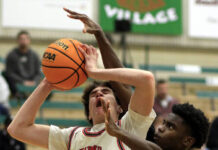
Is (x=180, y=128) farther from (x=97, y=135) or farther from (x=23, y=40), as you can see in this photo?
(x=23, y=40)

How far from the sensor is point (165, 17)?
10844 mm

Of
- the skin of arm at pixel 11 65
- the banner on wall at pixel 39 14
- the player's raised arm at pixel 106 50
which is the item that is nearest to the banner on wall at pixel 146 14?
the banner on wall at pixel 39 14

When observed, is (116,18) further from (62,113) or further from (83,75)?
(83,75)

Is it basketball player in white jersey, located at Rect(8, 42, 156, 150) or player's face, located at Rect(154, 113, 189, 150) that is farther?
player's face, located at Rect(154, 113, 189, 150)

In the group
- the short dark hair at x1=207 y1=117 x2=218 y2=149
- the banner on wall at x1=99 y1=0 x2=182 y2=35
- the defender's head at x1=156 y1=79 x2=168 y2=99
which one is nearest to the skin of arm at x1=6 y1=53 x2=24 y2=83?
the defender's head at x1=156 y1=79 x2=168 y2=99

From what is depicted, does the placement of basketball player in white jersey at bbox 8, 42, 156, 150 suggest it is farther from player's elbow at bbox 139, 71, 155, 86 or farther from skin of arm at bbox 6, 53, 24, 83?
skin of arm at bbox 6, 53, 24, 83

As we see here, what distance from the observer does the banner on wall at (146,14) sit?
10602mm

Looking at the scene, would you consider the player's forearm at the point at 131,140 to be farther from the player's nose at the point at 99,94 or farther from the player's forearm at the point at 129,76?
the player's nose at the point at 99,94

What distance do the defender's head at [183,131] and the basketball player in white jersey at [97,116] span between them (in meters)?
0.24

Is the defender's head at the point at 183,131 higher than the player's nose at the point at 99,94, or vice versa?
the player's nose at the point at 99,94

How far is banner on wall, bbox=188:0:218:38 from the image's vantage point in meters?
11.0

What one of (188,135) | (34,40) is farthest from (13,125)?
(34,40)

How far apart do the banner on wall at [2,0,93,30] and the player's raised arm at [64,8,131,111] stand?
24.2ft

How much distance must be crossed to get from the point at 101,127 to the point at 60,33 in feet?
25.5
